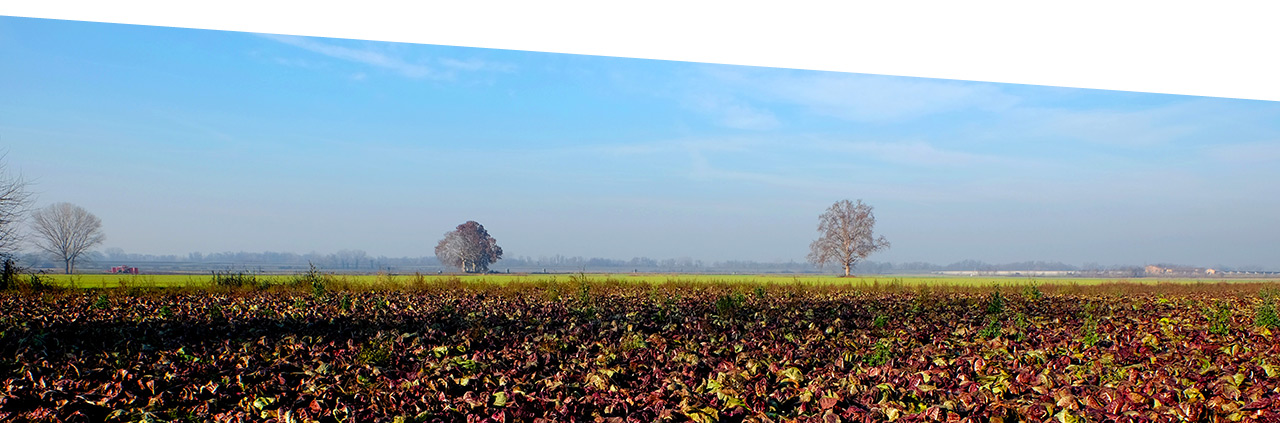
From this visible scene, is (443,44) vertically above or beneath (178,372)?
above

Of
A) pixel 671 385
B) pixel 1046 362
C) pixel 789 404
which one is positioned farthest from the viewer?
pixel 1046 362

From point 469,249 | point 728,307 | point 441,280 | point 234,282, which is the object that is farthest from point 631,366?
point 469,249

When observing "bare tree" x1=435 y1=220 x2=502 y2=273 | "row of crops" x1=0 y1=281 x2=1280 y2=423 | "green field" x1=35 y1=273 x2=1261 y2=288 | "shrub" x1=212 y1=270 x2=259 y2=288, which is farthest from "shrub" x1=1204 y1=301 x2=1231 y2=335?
"bare tree" x1=435 y1=220 x2=502 y2=273

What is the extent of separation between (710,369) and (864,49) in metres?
4.37

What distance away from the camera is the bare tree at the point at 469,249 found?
54.3 m

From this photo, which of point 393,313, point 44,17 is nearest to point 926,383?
point 393,313

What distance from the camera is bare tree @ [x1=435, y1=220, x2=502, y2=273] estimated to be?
178ft

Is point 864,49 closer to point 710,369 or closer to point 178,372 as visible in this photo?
point 710,369

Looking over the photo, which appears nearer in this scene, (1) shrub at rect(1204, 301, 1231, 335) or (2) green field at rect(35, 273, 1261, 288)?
(1) shrub at rect(1204, 301, 1231, 335)

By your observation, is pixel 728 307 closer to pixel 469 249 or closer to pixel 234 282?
pixel 234 282

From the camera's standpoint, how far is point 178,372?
4379 mm

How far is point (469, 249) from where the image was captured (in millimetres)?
54438

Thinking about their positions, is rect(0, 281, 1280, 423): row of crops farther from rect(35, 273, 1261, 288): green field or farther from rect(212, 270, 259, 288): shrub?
rect(35, 273, 1261, 288): green field

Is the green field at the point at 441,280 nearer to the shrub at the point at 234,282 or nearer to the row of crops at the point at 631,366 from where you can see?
the shrub at the point at 234,282
